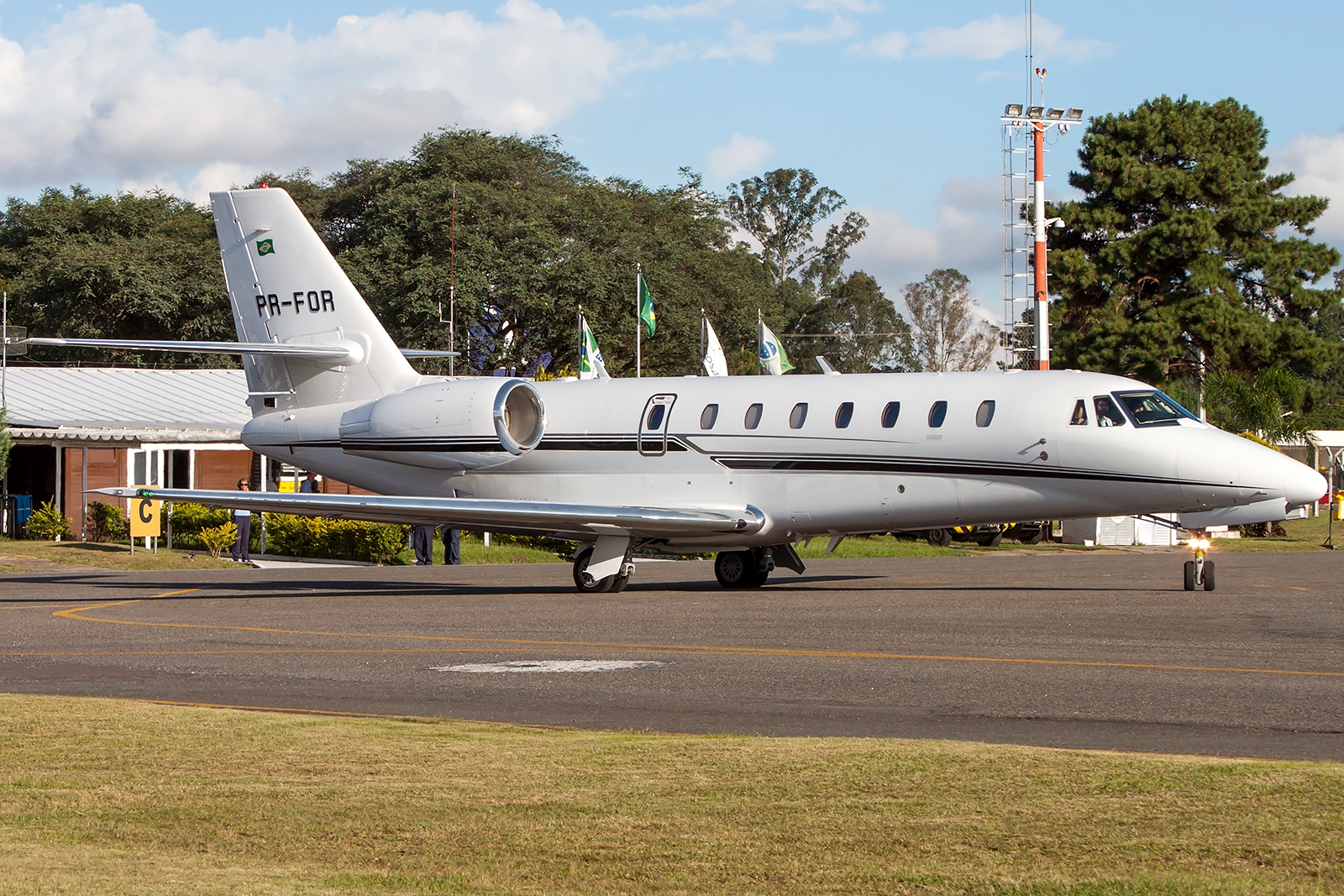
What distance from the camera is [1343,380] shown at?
125 meters

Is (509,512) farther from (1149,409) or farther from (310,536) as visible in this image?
(310,536)

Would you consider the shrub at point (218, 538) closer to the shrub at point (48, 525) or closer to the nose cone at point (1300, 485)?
the shrub at point (48, 525)

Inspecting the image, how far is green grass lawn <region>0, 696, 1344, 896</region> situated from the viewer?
5.43m

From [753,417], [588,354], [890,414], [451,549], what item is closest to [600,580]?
[753,417]

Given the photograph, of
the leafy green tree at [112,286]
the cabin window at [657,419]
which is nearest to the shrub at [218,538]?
the cabin window at [657,419]

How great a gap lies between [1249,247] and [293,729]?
5593 cm

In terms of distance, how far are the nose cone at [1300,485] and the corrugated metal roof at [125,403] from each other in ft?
91.5

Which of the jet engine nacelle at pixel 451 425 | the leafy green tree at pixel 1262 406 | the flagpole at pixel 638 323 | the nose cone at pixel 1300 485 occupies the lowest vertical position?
the nose cone at pixel 1300 485

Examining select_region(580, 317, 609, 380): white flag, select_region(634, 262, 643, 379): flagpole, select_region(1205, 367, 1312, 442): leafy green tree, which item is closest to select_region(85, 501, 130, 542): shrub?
select_region(580, 317, 609, 380): white flag

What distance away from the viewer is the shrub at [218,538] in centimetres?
3400

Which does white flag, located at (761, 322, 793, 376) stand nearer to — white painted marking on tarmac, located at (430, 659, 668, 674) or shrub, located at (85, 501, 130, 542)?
shrub, located at (85, 501, 130, 542)

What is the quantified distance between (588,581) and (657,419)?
2670 mm

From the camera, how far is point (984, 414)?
20.3 metres

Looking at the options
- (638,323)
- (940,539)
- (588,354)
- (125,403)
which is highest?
(638,323)
